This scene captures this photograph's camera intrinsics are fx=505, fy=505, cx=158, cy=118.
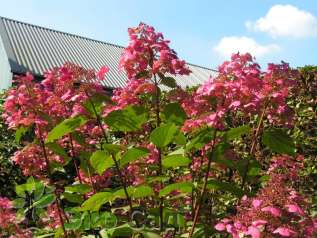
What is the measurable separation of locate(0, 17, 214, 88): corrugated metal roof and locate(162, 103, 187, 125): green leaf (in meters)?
14.9

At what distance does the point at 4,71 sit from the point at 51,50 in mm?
2435

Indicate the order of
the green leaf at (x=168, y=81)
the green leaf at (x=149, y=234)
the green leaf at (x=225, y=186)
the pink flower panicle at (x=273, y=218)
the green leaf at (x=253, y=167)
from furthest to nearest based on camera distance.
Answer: the green leaf at (x=168, y=81)
the green leaf at (x=253, y=167)
the green leaf at (x=225, y=186)
the green leaf at (x=149, y=234)
the pink flower panicle at (x=273, y=218)

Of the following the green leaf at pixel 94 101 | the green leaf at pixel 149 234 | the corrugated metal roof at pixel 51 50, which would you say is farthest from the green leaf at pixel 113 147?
the corrugated metal roof at pixel 51 50

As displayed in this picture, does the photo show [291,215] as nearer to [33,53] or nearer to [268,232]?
[268,232]

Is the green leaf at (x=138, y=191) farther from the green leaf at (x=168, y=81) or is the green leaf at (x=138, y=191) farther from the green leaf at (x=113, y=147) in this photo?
the green leaf at (x=168, y=81)

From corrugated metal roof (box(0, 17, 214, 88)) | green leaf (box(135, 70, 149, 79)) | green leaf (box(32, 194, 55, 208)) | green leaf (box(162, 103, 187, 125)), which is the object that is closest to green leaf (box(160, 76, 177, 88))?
green leaf (box(135, 70, 149, 79))

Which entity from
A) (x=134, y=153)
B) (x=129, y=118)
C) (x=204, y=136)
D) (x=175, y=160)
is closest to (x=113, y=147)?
(x=134, y=153)

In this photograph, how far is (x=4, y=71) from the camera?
60.0 ft

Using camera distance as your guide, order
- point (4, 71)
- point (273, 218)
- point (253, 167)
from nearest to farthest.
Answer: point (273, 218), point (253, 167), point (4, 71)

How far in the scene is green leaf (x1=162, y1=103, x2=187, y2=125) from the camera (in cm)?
274

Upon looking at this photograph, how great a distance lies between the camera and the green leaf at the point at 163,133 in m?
2.44

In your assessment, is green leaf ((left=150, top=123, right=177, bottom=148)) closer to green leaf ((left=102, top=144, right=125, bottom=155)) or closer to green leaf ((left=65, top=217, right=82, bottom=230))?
green leaf ((left=102, top=144, right=125, bottom=155))

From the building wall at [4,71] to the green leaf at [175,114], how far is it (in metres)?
15.5

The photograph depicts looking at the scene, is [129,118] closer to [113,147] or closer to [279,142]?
[113,147]
